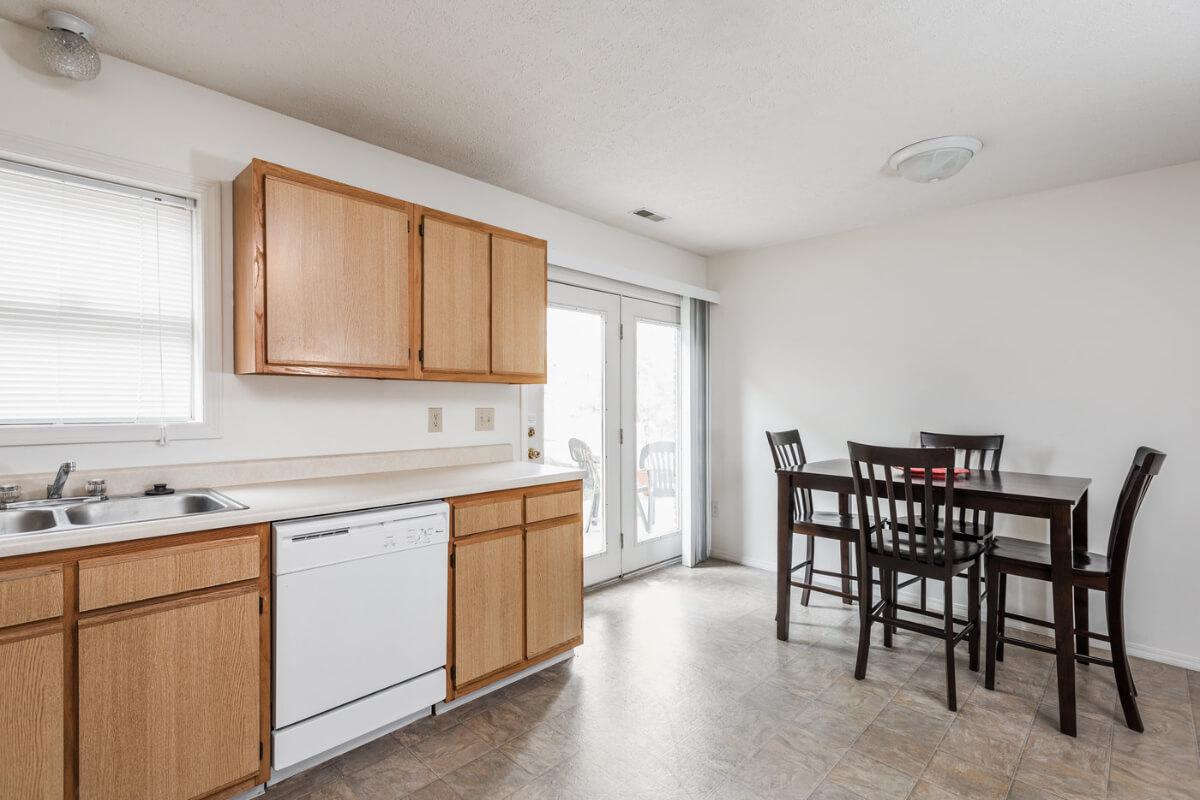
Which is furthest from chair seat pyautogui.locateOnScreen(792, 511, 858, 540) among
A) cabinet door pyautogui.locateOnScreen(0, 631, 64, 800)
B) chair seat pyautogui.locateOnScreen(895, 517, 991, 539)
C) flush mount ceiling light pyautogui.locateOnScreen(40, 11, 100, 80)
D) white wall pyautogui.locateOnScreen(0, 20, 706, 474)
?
flush mount ceiling light pyautogui.locateOnScreen(40, 11, 100, 80)

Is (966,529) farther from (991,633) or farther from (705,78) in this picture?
(705,78)

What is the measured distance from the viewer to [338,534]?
1.99 metres

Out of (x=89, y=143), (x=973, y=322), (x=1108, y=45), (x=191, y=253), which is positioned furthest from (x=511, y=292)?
(x=973, y=322)

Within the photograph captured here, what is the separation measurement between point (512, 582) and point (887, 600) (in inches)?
71.1

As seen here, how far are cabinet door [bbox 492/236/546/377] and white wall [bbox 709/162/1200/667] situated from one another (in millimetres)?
2082

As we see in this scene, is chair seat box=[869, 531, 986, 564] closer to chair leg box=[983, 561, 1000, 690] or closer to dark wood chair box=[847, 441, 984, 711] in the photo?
dark wood chair box=[847, 441, 984, 711]

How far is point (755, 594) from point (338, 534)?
111 inches

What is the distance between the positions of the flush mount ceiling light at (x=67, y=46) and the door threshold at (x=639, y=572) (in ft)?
11.2

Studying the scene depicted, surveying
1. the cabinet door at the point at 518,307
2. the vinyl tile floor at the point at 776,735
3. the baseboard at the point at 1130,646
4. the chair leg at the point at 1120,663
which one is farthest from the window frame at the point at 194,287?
the baseboard at the point at 1130,646

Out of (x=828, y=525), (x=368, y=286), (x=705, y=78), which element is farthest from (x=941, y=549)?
(x=368, y=286)

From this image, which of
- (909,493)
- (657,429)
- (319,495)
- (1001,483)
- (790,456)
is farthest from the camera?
(657,429)

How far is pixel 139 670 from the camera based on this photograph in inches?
64.2

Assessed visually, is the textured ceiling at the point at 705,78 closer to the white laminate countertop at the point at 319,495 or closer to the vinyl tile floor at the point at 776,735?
the white laminate countertop at the point at 319,495

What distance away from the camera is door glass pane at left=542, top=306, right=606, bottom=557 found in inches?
144
